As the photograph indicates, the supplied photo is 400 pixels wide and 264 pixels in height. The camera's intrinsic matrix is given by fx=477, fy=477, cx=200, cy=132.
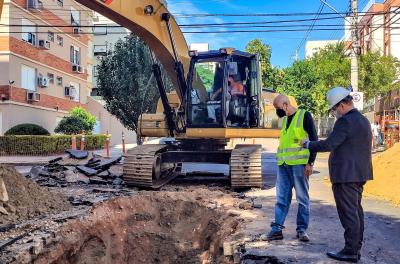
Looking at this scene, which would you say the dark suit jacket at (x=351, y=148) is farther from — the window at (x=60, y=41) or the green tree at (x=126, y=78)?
the window at (x=60, y=41)

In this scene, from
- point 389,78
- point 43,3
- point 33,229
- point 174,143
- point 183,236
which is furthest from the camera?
point 389,78

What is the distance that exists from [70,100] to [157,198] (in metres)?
28.0

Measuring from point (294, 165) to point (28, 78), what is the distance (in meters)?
25.7

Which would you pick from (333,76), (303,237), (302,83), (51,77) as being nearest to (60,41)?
(51,77)

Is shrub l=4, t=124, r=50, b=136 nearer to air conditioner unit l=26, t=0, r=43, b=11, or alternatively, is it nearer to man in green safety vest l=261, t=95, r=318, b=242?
air conditioner unit l=26, t=0, r=43, b=11

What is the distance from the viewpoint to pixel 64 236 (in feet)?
22.2

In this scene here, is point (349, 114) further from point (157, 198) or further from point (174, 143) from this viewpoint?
point (174, 143)

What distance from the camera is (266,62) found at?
38750 mm

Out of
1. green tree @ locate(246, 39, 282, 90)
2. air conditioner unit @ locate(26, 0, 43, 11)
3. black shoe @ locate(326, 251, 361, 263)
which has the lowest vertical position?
black shoe @ locate(326, 251, 361, 263)

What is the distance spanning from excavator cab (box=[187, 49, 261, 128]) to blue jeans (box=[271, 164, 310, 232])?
4803 mm

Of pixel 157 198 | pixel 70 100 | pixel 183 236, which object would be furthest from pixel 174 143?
pixel 70 100

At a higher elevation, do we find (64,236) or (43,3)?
(43,3)

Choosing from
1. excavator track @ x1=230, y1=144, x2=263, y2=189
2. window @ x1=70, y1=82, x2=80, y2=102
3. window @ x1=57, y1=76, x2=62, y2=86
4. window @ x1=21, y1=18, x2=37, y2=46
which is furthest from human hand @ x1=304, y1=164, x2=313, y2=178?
window @ x1=70, y1=82, x2=80, y2=102

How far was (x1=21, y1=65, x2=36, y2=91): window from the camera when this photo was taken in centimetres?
2792
